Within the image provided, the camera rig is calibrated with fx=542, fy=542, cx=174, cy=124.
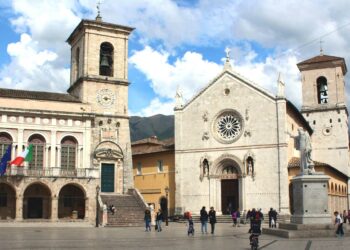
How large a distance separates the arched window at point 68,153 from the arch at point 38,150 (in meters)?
1.62

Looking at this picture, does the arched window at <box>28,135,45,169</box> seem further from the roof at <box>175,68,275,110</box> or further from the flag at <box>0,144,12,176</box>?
the roof at <box>175,68,275,110</box>

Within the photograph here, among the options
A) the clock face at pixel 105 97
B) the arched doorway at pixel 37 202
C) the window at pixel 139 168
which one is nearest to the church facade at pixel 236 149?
the window at pixel 139 168

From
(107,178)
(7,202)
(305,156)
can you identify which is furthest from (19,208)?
(305,156)

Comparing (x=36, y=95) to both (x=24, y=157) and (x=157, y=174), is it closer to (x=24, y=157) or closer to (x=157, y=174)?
(x=24, y=157)

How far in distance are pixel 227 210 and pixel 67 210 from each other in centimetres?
1386

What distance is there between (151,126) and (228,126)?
112045mm

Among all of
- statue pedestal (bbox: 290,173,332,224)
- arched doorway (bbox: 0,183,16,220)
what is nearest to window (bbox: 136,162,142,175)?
arched doorway (bbox: 0,183,16,220)

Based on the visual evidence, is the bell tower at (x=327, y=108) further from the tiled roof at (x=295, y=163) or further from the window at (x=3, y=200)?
the window at (x=3, y=200)

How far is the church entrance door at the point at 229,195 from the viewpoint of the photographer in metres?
47.7

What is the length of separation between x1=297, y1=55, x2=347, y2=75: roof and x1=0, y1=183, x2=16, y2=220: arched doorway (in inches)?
1329

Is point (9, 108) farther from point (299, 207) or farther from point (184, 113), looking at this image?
point (299, 207)

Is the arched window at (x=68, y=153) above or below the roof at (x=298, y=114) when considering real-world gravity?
below

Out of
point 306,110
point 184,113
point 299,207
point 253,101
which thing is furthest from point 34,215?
point 306,110

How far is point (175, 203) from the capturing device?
49188 millimetres
